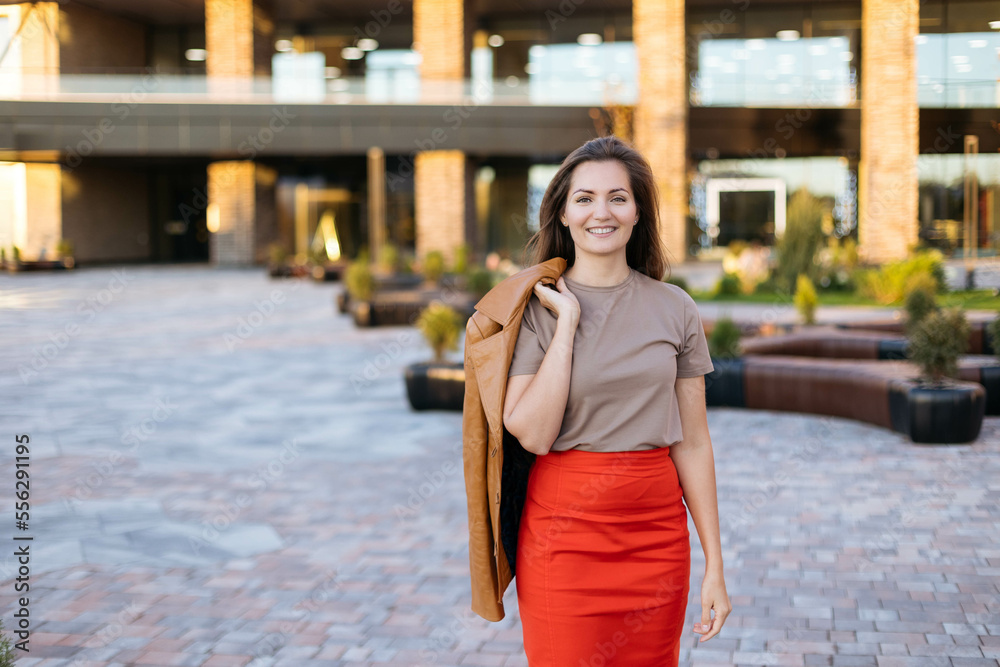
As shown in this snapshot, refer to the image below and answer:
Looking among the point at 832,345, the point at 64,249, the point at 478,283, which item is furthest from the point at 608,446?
the point at 64,249

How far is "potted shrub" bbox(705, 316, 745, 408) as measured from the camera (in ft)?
31.1

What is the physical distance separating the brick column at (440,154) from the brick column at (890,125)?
46.1 feet

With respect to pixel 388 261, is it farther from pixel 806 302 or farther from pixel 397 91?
pixel 806 302

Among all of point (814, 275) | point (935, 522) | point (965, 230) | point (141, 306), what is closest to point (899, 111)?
point (965, 230)

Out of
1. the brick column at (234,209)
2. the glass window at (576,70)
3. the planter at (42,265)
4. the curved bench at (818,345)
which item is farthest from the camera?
the brick column at (234,209)

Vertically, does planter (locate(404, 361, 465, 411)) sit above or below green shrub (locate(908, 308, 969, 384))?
below

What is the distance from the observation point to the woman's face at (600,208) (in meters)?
2.53

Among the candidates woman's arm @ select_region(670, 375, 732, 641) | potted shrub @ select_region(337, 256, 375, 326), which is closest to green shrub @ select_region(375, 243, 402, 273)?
potted shrub @ select_region(337, 256, 375, 326)

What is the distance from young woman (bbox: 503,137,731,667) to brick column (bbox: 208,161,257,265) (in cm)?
3619

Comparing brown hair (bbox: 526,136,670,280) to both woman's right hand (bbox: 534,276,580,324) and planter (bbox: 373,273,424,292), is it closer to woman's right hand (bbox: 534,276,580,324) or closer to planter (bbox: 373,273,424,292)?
woman's right hand (bbox: 534,276,580,324)

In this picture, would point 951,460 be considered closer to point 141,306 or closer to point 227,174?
point 141,306

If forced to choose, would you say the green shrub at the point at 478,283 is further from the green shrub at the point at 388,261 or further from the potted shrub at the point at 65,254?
the potted shrub at the point at 65,254

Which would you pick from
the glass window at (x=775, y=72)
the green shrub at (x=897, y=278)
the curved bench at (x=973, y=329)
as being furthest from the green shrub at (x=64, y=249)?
the curved bench at (x=973, y=329)

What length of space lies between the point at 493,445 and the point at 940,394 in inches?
240
